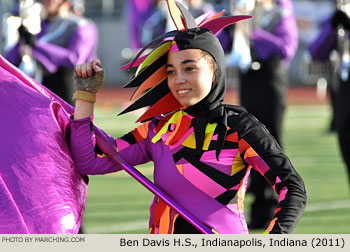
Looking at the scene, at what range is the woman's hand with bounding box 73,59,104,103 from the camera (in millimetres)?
3320

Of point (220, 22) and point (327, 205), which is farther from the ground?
point (220, 22)

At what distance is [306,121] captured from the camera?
52.9ft

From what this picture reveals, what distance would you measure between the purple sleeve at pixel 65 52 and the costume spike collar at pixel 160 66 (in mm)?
2725

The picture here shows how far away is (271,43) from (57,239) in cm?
381

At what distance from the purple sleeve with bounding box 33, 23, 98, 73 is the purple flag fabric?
2606 mm

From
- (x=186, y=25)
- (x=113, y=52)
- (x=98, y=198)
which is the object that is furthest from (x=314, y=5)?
(x=186, y=25)

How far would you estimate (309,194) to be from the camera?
799 centimetres

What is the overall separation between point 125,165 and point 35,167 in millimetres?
327

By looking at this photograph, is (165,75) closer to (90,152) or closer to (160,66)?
(160,66)

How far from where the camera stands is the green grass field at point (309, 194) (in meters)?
6.53

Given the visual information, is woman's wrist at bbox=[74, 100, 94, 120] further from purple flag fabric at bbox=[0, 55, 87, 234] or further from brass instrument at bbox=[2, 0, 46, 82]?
brass instrument at bbox=[2, 0, 46, 82]

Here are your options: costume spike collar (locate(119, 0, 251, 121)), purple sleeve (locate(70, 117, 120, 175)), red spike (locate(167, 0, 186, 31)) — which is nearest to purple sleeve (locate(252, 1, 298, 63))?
costume spike collar (locate(119, 0, 251, 121))

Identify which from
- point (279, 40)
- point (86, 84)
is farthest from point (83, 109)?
point (279, 40)

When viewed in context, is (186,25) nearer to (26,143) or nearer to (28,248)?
(26,143)
